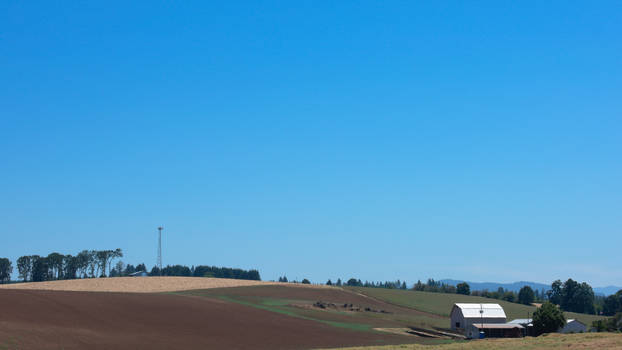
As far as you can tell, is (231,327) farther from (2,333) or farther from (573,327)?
(573,327)

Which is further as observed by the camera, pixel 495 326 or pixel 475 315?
pixel 475 315

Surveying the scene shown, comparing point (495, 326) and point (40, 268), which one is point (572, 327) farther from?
point (40, 268)

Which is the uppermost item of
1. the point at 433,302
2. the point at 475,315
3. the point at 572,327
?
the point at 475,315

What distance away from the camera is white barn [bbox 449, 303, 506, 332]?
8056 centimetres

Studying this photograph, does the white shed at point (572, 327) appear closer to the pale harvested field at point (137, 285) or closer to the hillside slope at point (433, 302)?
the hillside slope at point (433, 302)

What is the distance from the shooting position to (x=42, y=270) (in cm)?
18388

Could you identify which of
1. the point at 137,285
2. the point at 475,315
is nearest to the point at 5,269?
the point at 137,285

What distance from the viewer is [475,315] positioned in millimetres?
81000

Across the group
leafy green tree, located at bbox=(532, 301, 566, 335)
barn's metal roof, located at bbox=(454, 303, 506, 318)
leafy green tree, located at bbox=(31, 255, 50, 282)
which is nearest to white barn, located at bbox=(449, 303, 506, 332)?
barn's metal roof, located at bbox=(454, 303, 506, 318)

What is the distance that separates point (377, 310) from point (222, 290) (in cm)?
3043

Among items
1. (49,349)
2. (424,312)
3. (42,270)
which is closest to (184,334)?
(49,349)

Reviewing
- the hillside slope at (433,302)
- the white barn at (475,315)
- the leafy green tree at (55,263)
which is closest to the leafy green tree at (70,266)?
the leafy green tree at (55,263)

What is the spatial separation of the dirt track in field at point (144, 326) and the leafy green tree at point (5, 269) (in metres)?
128

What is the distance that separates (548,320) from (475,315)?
1128 centimetres
